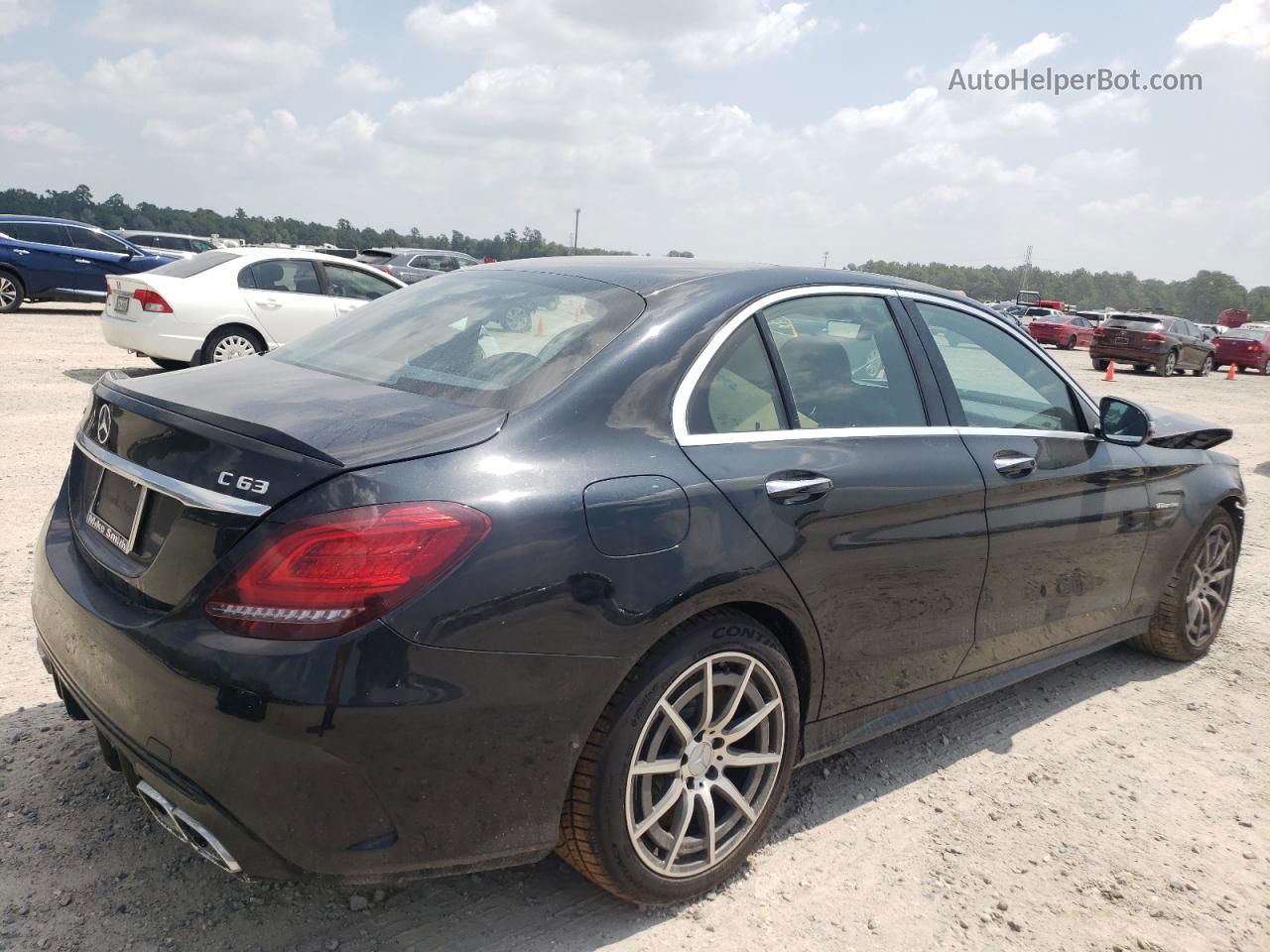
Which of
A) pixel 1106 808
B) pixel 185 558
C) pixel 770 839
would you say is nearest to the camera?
pixel 185 558

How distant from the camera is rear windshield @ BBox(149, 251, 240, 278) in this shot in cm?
1048

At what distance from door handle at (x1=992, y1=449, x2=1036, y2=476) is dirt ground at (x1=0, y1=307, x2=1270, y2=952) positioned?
1.08m

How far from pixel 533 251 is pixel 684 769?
51.0 meters

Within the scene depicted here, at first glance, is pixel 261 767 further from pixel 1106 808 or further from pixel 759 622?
pixel 1106 808

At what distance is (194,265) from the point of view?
10.7 m

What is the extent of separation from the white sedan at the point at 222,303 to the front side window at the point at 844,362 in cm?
802

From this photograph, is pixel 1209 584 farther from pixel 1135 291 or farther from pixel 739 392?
pixel 1135 291

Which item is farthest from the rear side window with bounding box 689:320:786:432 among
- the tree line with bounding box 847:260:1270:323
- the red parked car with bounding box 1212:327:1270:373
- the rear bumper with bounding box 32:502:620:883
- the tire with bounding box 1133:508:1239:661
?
the tree line with bounding box 847:260:1270:323

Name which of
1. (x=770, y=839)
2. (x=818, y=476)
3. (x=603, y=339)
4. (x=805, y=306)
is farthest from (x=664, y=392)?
(x=770, y=839)

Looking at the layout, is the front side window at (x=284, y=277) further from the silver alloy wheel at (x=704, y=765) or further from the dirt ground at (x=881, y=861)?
the silver alloy wheel at (x=704, y=765)

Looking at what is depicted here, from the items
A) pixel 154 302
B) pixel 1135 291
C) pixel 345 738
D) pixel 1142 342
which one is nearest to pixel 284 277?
pixel 154 302

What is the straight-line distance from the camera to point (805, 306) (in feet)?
10.5

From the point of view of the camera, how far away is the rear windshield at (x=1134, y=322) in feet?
85.7

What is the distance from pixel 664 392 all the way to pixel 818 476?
0.53 metres
